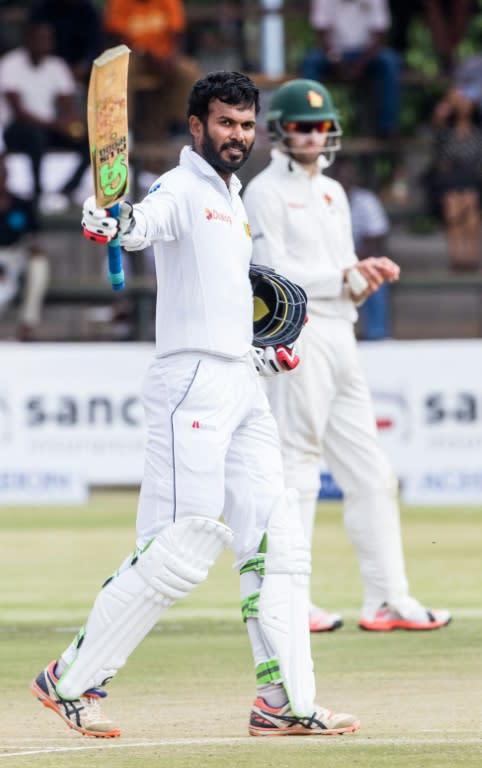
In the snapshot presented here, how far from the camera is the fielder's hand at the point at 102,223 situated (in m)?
5.19

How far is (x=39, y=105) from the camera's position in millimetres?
18078

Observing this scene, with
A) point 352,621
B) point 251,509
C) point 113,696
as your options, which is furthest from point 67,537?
point 251,509

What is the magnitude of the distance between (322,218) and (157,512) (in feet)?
8.87

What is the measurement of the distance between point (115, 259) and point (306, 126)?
117 inches

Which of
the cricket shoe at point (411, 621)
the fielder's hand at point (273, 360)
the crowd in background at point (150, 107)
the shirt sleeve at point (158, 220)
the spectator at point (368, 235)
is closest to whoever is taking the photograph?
the shirt sleeve at point (158, 220)

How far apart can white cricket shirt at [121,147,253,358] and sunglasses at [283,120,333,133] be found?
7.59ft

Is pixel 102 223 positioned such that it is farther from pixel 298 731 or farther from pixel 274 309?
pixel 298 731

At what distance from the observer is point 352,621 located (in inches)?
339

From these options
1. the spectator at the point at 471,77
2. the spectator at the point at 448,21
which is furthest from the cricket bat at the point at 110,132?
the spectator at the point at 448,21

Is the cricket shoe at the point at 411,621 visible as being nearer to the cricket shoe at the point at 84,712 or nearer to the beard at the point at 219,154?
the cricket shoe at the point at 84,712

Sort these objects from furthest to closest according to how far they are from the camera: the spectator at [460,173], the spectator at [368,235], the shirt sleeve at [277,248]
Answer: the spectator at [460,173]
the spectator at [368,235]
the shirt sleeve at [277,248]

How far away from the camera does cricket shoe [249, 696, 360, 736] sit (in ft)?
18.6

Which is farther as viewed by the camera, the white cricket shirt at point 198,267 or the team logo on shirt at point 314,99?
the team logo on shirt at point 314,99

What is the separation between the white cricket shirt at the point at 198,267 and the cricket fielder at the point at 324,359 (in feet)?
6.75
